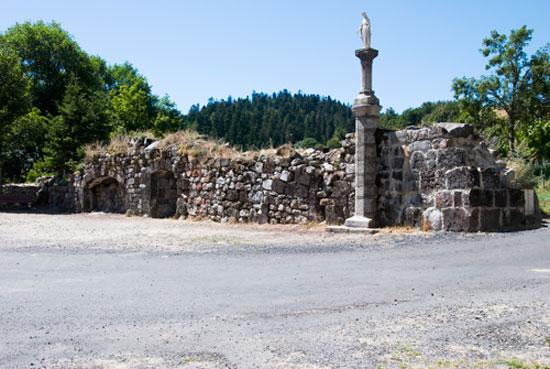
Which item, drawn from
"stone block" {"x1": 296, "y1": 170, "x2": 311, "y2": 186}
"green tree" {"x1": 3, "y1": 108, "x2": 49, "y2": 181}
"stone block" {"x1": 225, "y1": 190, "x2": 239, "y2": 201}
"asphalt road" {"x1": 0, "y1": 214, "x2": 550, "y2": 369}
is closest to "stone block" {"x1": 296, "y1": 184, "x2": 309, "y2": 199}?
"stone block" {"x1": 296, "y1": 170, "x2": 311, "y2": 186}

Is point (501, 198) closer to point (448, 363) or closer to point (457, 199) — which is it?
point (457, 199)

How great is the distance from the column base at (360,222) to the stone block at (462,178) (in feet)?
6.29

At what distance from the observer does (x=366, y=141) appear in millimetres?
10969

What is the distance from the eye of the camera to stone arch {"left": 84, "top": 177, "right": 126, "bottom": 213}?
1986 cm

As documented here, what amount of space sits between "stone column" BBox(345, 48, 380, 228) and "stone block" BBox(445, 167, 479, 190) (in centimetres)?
189

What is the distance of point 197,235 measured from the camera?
1104cm

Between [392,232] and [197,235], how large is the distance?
4325mm

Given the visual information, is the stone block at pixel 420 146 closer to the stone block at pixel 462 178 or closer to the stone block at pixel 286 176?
the stone block at pixel 462 178

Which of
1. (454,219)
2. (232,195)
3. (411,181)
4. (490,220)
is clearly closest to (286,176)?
(232,195)

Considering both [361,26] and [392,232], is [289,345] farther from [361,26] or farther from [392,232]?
[361,26]

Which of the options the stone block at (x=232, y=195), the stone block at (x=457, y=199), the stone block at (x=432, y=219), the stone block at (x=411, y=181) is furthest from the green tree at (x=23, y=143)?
the stone block at (x=457, y=199)

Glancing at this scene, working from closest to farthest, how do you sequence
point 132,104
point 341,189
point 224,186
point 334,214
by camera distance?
point 341,189 → point 334,214 → point 224,186 → point 132,104

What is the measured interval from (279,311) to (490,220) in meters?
6.55

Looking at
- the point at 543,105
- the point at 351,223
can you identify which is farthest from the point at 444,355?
the point at 543,105
